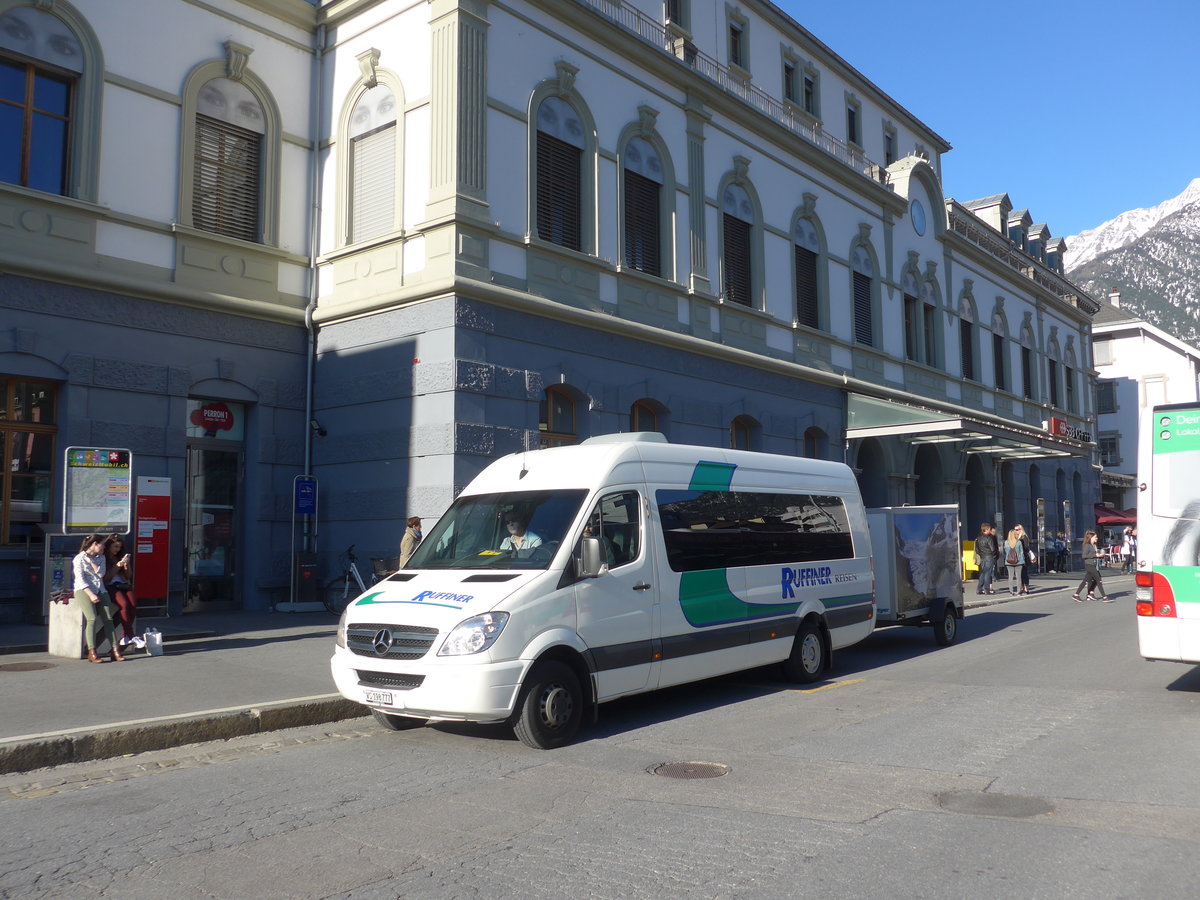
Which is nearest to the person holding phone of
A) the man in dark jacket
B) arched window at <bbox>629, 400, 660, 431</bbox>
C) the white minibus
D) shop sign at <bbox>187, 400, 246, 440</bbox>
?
the white minibus

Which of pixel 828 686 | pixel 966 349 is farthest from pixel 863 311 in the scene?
pixel 828 686

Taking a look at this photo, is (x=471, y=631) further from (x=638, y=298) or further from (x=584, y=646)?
(x=638, y=298)

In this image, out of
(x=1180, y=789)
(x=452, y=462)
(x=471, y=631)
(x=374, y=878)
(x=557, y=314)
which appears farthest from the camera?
(x=557, y=314)

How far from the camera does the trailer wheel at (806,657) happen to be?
1130 cm

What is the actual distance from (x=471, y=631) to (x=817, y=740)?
292 centimetres

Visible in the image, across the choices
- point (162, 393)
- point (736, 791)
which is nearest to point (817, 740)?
point (736, 791)

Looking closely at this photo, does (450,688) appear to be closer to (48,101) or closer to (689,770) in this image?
(689,770)

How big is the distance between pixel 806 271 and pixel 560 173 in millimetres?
9352

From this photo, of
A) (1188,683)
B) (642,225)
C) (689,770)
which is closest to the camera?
(689,770)

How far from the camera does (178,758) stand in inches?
310

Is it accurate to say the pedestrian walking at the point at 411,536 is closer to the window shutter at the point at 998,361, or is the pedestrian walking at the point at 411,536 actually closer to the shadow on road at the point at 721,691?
the shadow on road at the point at 721,691

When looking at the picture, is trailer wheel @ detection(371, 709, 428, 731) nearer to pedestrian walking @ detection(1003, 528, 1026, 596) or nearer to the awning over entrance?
the awning over entrance

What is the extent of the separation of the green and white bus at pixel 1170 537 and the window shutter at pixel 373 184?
1228 cm

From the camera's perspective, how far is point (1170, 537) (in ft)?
31.8
